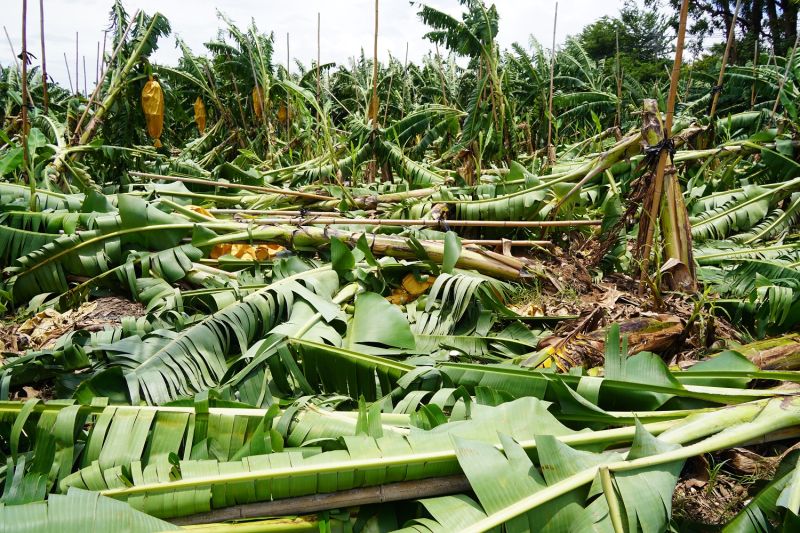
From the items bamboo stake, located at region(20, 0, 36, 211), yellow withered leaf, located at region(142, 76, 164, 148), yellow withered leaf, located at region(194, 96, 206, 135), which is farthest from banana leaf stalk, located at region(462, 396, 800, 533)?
yellow withered leaf, located at region(194, 96, 206, 135)

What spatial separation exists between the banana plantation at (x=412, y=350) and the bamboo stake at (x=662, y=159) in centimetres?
1

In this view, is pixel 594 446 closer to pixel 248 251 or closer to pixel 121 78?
pixel 248 251

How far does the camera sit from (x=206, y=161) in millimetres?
9703

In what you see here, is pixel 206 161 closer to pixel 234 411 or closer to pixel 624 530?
pixel 234 411

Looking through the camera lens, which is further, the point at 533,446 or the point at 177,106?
the point at 177,106

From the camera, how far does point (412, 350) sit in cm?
250

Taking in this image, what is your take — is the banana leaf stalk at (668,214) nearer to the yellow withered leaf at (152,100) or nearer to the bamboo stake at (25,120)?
the bamboo stake at (25,120)

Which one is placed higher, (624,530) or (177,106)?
(177,106)

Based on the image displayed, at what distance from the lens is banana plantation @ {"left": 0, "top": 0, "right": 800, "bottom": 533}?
1.39 metres

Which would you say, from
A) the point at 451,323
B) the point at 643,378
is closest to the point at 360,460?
the point at 643,378

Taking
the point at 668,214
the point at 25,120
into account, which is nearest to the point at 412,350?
the point at 668,214

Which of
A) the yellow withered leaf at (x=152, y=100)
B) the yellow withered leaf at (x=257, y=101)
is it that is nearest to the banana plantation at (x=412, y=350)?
the yellow withered leaf at (x=152, y=100)

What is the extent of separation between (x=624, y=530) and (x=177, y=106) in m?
8.78

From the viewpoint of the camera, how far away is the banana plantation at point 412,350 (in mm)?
1395
